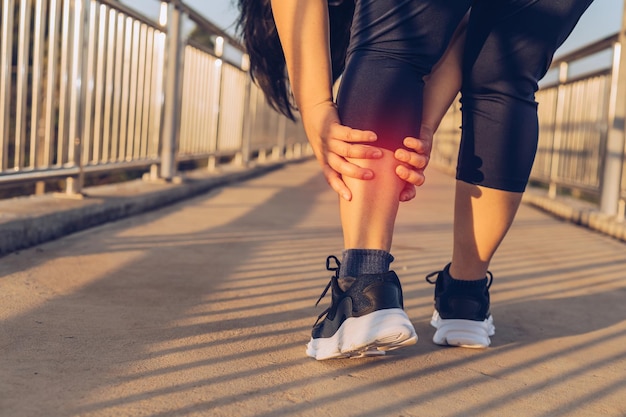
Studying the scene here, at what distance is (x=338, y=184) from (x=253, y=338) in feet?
1.39

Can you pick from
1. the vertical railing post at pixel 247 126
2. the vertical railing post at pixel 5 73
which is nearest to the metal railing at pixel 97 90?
the vertical railing post at pixel 5 73

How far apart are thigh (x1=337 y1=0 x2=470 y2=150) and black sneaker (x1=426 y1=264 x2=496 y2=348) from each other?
0.45 metres

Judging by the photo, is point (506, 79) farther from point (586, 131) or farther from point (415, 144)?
point (586, 131)

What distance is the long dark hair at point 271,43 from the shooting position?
2.08m

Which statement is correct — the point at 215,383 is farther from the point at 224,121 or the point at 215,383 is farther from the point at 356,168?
the point at 224,121

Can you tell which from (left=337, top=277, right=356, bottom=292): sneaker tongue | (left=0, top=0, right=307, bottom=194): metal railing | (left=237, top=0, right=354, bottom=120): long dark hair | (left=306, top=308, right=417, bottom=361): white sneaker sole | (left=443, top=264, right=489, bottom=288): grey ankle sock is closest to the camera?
(left=306, top=308, right=417, bottom=361): white sneaker sole

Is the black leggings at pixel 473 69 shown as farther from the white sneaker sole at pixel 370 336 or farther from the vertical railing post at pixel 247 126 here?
the vertical railing post at pixel 247 126

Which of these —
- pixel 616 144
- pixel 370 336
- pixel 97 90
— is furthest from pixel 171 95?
pixel 370 336

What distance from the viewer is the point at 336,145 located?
166cm

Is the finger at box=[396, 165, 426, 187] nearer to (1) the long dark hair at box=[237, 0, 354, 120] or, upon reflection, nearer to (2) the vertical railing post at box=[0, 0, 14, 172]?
(1) the long dark hair at box=[237, 0, 354, 120]

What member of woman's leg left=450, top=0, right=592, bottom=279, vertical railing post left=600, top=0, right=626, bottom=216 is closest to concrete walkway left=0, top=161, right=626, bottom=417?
woman's leg left=450, top=0, right=592, bottom=279

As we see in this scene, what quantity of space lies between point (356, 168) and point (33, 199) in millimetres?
2300

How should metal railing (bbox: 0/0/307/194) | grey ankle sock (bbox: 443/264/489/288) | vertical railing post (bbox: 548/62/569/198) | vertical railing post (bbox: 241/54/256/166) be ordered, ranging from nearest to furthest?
grey ankle sock (bbox: 443/264/489/288) < metal railing (bbox: 0/0/307/194) < vertical railing post (bbox: 548/62/569/198) < vertical railing post (bbox: 241/54/256/166)

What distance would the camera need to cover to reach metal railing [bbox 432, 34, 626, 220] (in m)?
4.95
